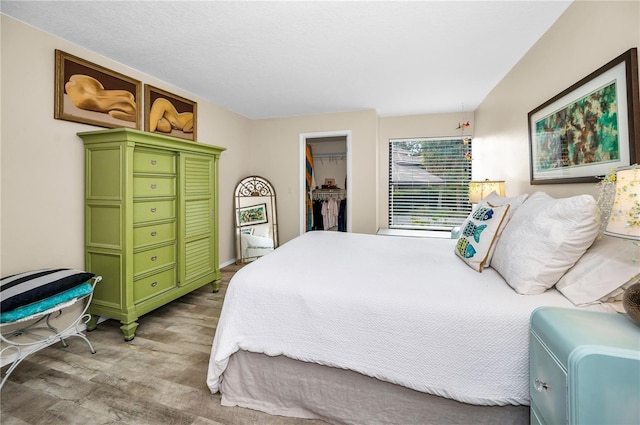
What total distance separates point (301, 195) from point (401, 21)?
3.04 m

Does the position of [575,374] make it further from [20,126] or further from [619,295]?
[20,126]

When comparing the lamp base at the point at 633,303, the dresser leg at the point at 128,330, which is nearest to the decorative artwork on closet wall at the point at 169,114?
the dresser leg at the point at 128,330

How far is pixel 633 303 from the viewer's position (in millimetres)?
938

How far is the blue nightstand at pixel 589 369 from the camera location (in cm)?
82

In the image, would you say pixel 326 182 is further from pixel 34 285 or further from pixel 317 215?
pixel 34 285

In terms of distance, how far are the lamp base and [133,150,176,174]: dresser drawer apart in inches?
120

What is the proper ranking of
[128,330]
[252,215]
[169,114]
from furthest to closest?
1. [252,215]
2. [169,114]
3. [128,330]

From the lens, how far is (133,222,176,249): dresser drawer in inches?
92.9

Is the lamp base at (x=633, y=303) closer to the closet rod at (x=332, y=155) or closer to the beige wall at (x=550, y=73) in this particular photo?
the beige wall at (x=550, y=73)

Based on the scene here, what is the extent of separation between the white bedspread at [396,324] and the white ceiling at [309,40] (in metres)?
1.79

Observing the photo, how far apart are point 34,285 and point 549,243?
2.98 meters

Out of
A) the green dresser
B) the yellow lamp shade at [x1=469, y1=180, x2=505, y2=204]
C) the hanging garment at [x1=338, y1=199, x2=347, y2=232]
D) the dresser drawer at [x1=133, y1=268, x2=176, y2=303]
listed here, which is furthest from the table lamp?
the hanging garment at [x1=338, y1=199, x2=347, y2=232]

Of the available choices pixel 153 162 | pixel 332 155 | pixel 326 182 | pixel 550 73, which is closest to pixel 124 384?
pixel 153 162

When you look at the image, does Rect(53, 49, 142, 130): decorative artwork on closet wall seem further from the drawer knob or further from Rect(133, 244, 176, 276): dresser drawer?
the drawer knob
